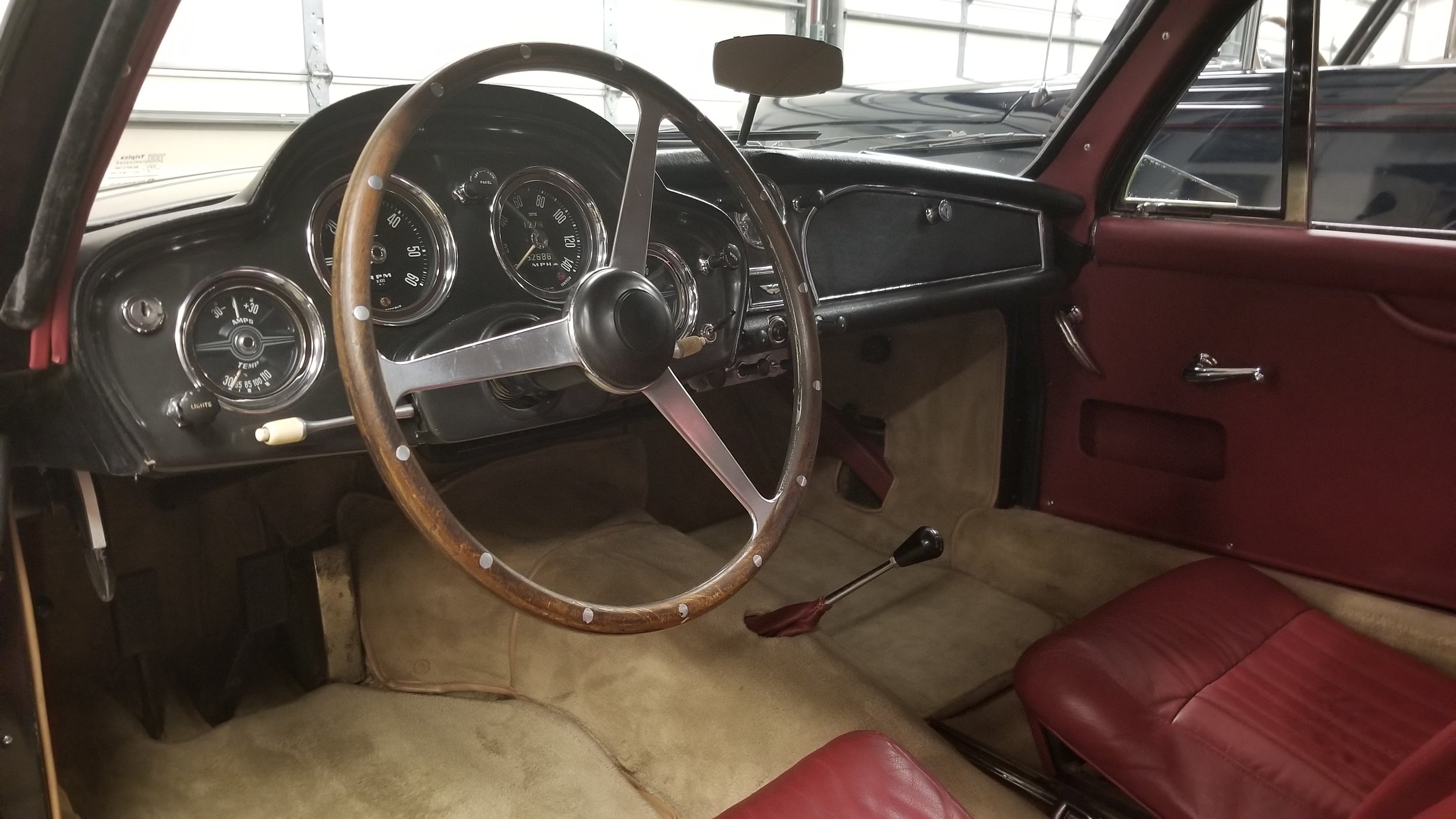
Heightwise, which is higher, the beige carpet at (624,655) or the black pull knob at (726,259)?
the black pull knob at (726,259)

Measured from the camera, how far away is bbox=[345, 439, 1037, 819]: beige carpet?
1.51 m

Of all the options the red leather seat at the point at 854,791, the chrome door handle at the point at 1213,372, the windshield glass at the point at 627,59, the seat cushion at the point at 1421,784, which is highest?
the windshield glass at the point at 627,59

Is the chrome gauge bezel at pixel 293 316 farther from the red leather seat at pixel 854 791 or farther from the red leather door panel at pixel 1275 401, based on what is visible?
the red leather door panel at pixel 1275 401

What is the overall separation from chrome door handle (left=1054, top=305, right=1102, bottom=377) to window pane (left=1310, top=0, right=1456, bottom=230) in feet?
1.65

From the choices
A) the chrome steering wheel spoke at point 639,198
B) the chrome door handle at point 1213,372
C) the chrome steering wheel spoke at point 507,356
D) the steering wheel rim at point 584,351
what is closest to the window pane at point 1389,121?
the chrome door handle at point 1213,372

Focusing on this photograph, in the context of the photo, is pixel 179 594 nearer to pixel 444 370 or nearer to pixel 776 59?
pixel 444 370

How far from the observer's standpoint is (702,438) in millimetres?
1218

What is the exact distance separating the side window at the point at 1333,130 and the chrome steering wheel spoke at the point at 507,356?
1.43m

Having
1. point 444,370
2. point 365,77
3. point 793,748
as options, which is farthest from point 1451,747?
point 365,77

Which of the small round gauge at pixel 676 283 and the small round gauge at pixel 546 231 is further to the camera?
the small round gauge at pixel 676 283

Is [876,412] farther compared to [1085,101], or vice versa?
[876,412]

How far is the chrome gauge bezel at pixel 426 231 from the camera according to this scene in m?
1.20

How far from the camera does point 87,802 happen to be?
1544mm

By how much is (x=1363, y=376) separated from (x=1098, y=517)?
0.63 m
